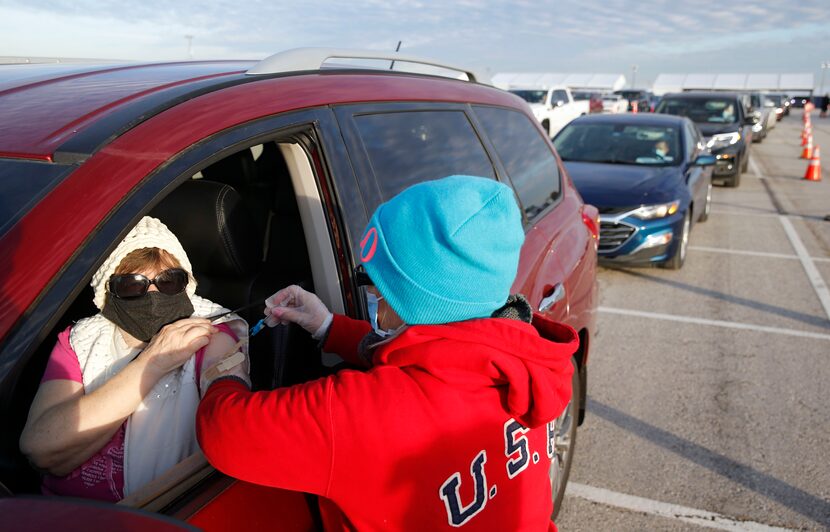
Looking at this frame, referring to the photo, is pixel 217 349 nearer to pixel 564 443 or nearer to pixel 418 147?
pixel 418 147

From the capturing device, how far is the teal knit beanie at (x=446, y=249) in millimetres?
1254

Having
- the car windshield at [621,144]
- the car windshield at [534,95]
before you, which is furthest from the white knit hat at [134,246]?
the car windshield at [534,95]

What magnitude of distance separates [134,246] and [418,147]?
1.03 m

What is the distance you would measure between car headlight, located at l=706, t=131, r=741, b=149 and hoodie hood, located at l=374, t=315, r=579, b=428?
511 inches

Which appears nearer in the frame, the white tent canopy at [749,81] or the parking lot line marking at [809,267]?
the parking lot line marking at [809,267]

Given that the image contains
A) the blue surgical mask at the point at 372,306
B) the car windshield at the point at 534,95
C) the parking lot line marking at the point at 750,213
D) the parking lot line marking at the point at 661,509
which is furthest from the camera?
the car windshield at the point at 534,95

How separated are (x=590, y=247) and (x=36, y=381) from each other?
8.94 feet

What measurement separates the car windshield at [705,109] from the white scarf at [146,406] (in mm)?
14521

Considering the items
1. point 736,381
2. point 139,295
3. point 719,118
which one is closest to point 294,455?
point 139,295

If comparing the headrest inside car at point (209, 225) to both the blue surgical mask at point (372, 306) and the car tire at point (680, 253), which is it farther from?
the car tire at point (680, 253)

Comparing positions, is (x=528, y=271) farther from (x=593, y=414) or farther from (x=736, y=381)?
(x=736, y=381)

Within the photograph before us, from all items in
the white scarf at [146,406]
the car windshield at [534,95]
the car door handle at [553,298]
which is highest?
the white scarf at [146,406]

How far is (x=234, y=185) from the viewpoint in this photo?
249 cm

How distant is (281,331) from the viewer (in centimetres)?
179
